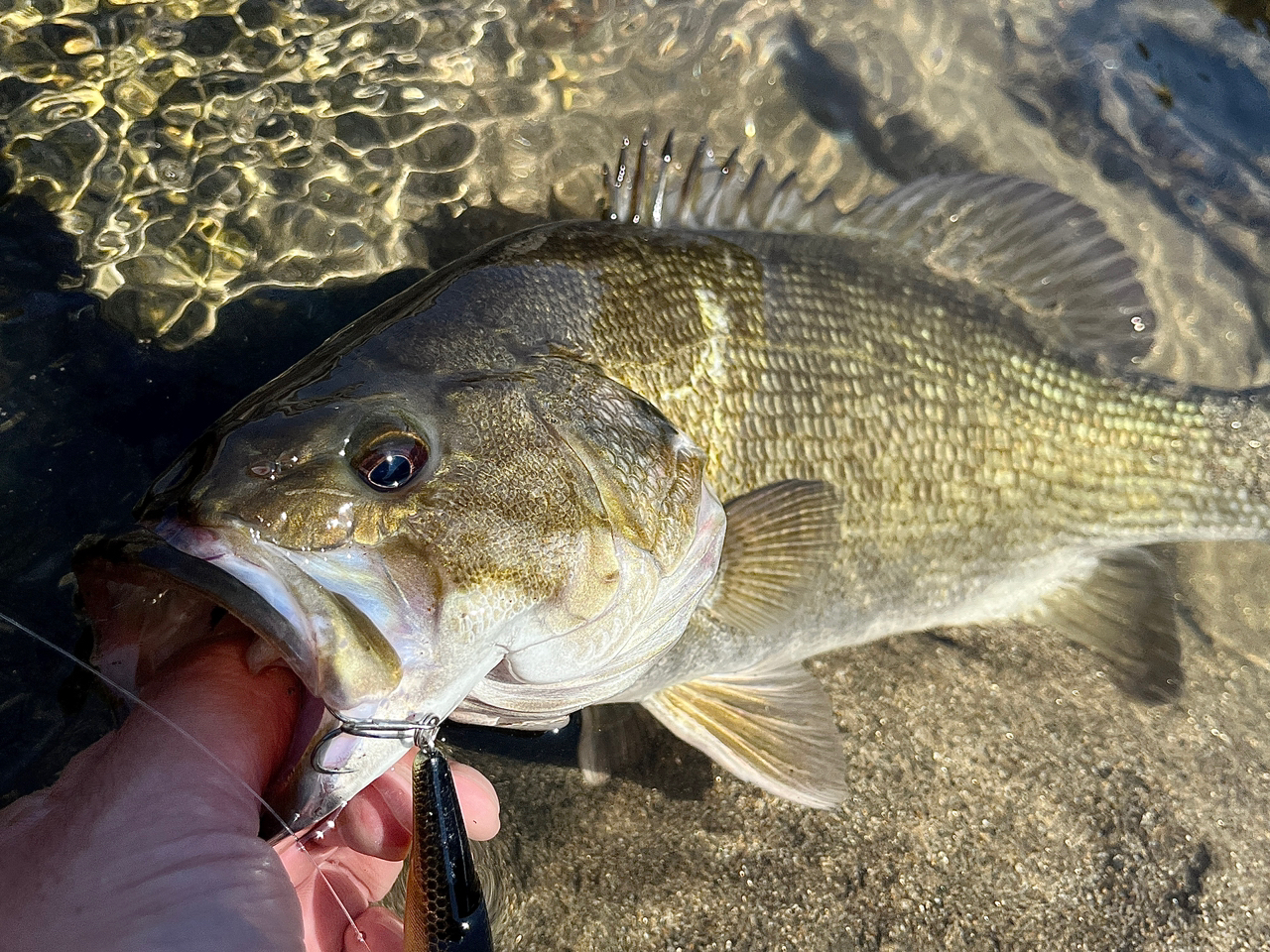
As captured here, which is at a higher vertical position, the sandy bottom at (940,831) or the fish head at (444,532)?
the fish head at (444,532)

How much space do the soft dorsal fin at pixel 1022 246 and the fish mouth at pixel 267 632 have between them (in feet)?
5.67

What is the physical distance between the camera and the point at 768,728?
2.22m

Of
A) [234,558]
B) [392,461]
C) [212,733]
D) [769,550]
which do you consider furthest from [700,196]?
[212,733]

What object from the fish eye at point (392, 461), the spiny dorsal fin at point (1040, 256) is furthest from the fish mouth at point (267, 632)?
the spiny dorsal fin at point (1040, 256)

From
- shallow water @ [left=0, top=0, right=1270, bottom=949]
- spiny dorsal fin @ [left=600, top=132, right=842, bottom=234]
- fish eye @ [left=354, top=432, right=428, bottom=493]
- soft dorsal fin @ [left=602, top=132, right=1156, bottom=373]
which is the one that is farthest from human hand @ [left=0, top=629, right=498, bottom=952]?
soft dorsal fin @ [left=602, top=132, right=1156, bottom=373]

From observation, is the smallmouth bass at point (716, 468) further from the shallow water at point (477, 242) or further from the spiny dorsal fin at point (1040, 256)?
the shallow water at point (477, 242)

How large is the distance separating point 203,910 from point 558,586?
0.71 metres

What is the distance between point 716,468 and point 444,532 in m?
0.80

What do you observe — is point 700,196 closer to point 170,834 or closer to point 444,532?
point 444,532

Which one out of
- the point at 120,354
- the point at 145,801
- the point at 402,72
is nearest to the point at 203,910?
the point at 145,801

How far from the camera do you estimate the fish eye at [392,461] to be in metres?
1.36

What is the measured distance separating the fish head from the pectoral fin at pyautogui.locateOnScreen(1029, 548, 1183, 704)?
5.20ft

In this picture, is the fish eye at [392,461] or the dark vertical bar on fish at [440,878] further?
the fish eye at [392,461]

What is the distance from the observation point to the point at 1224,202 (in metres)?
3.77
